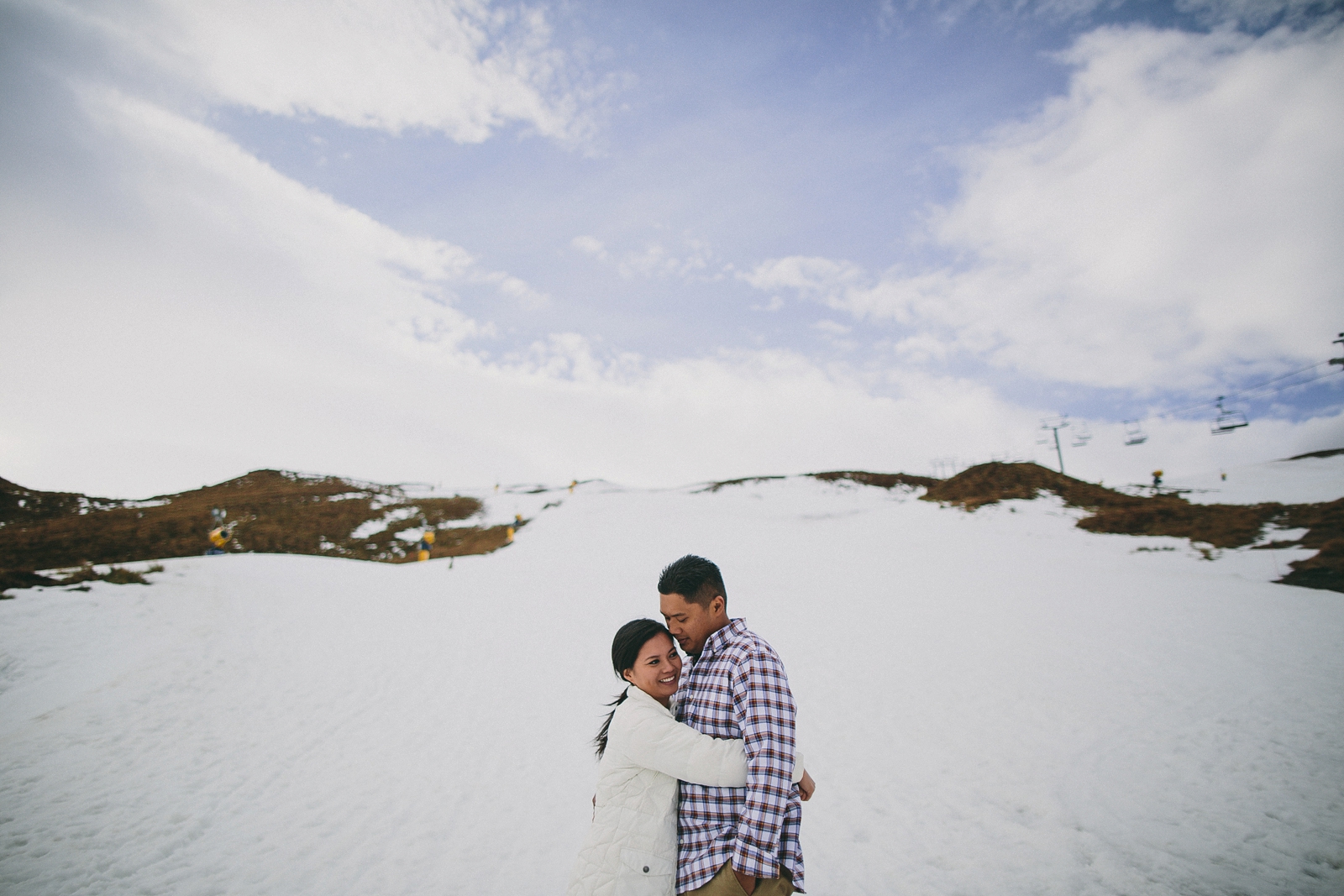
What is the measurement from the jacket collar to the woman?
38cm

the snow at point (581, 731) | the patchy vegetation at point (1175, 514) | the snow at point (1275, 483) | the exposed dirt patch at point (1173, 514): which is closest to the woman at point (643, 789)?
the snow at point (581, 731)

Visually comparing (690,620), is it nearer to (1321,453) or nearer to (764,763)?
(764,763)

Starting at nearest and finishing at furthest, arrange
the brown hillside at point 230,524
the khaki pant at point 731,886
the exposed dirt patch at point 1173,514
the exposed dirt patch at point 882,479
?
the khaki pant at point 731,886, the exposed dirt patch at point 1173,514, the brown hillside at point 230,524, the exposed dirt patch at point 882,479

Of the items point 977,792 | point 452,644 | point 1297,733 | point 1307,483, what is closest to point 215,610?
point 452,644

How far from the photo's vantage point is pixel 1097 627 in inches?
466

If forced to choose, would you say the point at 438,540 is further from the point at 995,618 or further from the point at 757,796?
the point at 757,796

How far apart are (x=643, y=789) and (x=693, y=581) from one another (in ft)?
3.50

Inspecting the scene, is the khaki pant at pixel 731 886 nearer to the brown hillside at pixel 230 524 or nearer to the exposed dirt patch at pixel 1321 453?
the brown hillside at pixel 230 524

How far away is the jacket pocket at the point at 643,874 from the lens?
2395mm

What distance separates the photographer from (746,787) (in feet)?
7.54

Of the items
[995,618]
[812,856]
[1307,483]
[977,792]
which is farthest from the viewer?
[1307,483]

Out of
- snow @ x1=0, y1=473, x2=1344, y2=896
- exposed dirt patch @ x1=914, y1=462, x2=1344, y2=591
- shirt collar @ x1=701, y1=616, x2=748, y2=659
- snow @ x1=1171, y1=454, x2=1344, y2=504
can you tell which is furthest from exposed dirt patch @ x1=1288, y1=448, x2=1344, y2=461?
shirt collar @ x1=701, y1=616, x2=748, y2=659

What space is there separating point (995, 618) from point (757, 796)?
45.5 ft

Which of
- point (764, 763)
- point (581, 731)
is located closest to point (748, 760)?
point (764, 763)
